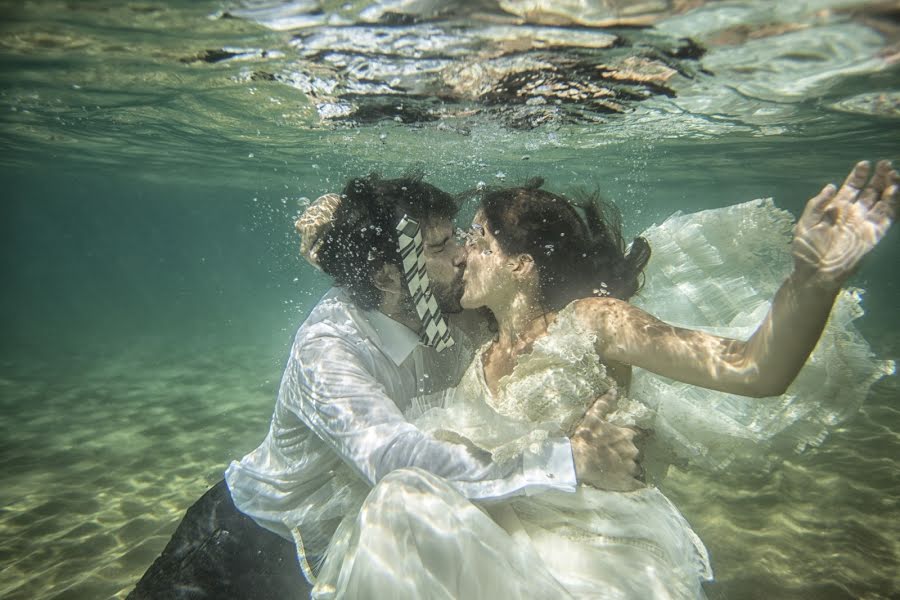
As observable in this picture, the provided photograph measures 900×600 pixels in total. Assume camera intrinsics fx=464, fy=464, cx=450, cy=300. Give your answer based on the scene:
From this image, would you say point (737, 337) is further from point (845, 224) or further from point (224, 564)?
point (224, 564)

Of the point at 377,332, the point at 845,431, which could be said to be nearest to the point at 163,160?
the point at 377,332

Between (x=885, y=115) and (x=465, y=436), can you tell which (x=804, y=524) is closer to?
(x=465, y=436)

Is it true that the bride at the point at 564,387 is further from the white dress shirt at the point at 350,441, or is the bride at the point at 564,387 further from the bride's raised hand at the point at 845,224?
the white dress shirt at the point at 350,441

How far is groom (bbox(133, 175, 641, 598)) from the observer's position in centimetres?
287

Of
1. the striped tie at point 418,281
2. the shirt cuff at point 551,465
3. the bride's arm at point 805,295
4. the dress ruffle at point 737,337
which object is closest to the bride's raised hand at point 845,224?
the bride's arm at point 805,295

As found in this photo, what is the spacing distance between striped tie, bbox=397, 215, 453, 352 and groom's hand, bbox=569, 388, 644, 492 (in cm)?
152

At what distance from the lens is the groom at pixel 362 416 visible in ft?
9.43

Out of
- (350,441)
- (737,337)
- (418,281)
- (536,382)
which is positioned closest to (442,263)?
(418,281)

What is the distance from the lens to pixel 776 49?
22.5 ft

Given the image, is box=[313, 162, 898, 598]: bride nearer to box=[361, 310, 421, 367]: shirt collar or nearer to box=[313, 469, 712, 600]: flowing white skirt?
box=[313, 469, 712, 600]: flowing white skirt

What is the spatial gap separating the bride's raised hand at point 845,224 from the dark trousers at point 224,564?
13.7 feet

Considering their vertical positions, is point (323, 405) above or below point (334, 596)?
above

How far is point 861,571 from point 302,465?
5.75 meters

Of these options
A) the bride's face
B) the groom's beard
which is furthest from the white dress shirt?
the bride's face
